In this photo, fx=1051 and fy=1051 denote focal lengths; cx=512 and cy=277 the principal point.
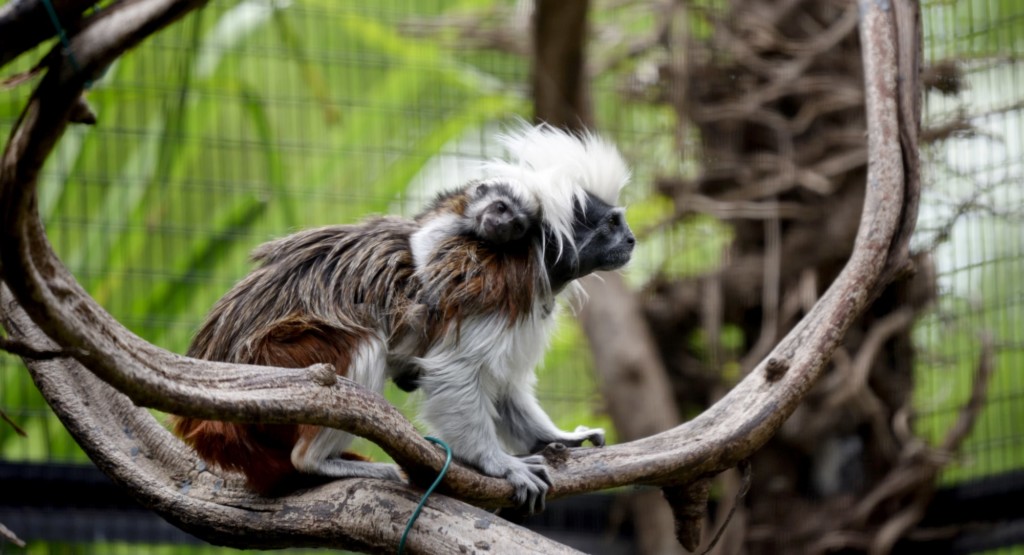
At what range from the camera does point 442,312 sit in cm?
262

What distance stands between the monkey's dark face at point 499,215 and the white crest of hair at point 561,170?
6 cm

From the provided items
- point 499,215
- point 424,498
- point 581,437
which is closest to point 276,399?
point 424,498

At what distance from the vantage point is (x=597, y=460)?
2.54m

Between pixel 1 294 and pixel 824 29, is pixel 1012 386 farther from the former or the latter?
pixel 1 294

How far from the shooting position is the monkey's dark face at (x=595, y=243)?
2863 millimetres

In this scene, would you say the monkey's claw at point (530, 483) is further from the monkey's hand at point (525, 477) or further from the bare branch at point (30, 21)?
the bare branch at point (30, 21)

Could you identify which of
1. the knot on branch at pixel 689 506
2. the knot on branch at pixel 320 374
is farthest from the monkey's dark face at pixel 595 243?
the knot on branch at pixel 320 374

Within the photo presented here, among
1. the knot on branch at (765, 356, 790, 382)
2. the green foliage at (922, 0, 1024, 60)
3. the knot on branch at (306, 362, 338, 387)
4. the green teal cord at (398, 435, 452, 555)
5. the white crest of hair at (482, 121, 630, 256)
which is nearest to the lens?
the knot on branch at (306, 362, 338, 387)

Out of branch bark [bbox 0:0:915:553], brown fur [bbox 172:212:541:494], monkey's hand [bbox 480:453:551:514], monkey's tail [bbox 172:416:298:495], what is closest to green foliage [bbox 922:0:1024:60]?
branch bark [bbox 0:0:915:553]

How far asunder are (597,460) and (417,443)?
1.78 feet

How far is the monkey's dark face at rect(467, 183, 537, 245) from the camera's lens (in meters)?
2.65

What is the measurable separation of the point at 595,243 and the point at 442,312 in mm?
517

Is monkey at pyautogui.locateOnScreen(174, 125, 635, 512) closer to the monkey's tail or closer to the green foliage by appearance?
the monkey's tail

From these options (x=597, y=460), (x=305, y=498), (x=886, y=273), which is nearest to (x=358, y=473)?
(x=305, y=498)
